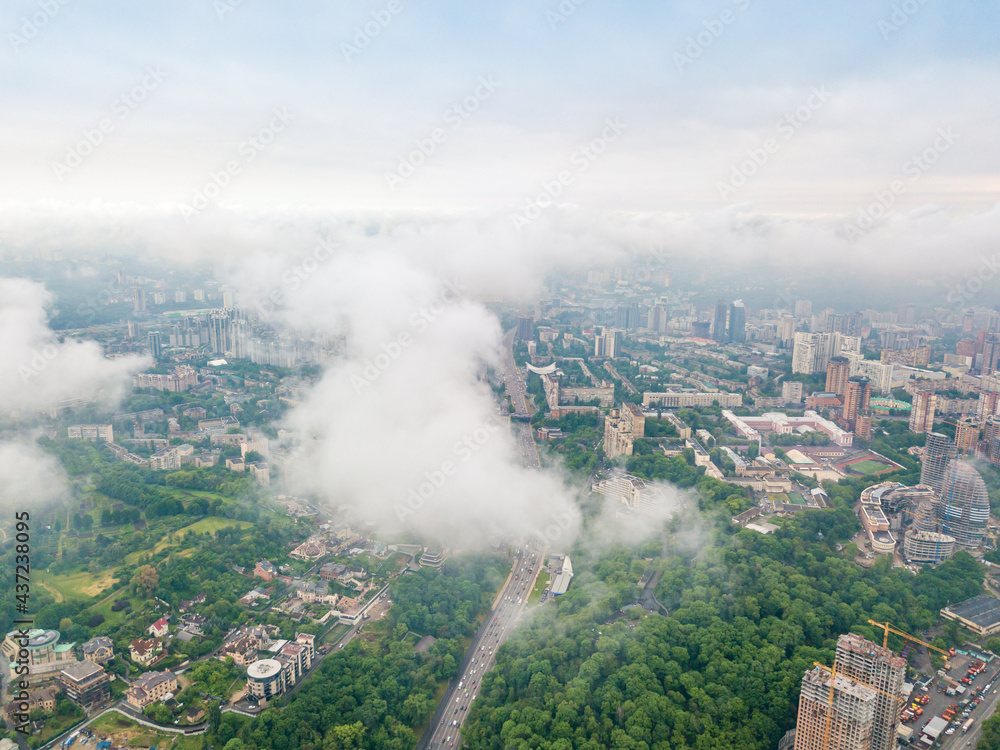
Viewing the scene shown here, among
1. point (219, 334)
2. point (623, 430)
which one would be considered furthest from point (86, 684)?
point (219, 334)

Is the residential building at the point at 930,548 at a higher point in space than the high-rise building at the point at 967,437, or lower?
lower

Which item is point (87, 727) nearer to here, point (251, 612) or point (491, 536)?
point (251, 612)

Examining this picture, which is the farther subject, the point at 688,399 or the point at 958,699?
the point at 688,399

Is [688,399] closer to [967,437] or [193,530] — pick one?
[967,437]

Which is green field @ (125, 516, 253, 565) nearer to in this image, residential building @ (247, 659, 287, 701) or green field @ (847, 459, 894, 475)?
residential building @ (247, 659, 287, 701)

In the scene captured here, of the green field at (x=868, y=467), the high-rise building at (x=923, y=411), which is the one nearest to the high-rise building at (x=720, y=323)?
the high-rise building at (x=923, y=411)

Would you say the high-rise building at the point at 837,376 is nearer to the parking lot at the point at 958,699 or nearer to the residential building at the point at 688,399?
the residential building at the point at 688,399
